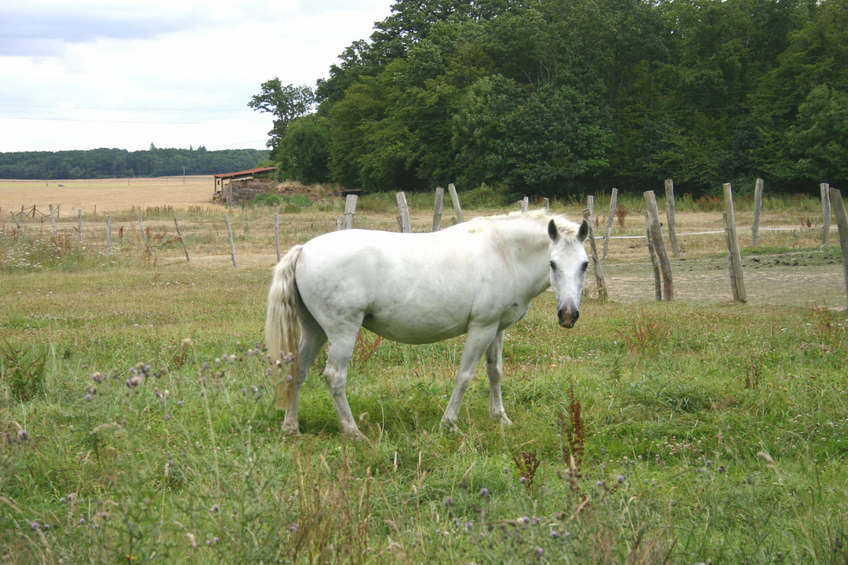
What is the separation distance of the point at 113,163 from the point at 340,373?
184 m

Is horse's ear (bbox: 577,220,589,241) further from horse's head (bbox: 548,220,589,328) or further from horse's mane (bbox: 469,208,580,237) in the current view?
horse's mane (bbox: 469,208,580,237)

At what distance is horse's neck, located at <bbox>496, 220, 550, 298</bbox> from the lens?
20.3 ft

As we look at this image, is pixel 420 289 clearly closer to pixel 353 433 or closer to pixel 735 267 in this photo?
pixel 353 433

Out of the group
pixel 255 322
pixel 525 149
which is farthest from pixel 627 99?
pixel 255 322

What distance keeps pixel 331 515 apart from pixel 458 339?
6.09 metres

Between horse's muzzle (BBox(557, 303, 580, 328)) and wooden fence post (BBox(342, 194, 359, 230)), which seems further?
wooden fence post (BBox(342, 194, 359, 230))

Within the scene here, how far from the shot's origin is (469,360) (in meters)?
5.98

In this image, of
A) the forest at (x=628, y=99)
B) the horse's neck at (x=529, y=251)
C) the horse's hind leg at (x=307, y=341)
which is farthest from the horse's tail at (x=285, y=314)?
the forest at (x=628, y=99)

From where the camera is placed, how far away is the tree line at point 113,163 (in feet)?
536

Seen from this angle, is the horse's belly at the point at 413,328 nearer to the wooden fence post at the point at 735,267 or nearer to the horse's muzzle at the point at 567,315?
the horse's muzzle at the point at 567,315

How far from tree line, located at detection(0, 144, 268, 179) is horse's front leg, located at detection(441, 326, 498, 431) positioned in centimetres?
16530

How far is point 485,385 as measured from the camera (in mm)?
7203

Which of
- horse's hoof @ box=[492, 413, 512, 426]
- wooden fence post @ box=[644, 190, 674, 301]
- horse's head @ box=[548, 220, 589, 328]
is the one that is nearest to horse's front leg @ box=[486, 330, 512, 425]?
horse's hoof @ box=[492, 413, 512, 426]

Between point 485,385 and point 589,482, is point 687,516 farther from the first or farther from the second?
point 485,385
